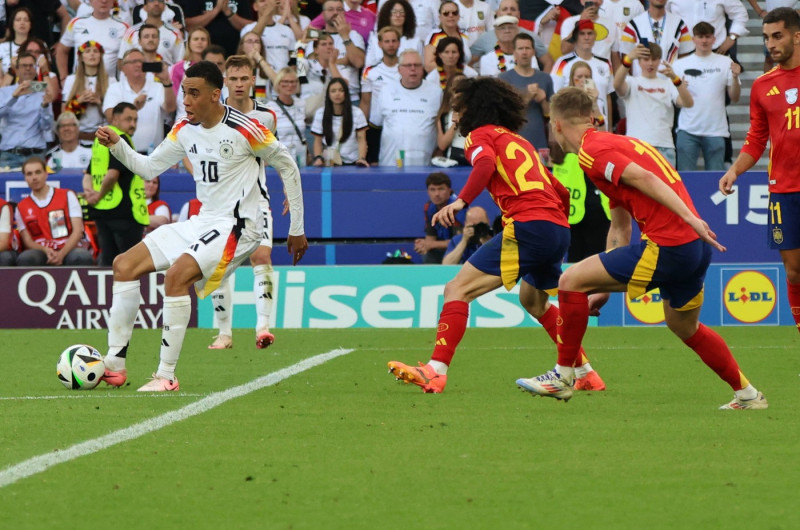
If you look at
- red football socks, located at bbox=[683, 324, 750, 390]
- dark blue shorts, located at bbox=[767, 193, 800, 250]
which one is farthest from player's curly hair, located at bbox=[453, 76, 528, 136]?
dark blue shorts, located at bbox=[767, 193, 800, 250]

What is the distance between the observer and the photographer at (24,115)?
15.8 metres

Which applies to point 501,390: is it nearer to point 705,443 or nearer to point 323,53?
point 705,443

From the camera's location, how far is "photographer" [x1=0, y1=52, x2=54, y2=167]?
1579cm

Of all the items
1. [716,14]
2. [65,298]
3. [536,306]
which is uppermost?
[716,14]

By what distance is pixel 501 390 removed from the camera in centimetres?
806

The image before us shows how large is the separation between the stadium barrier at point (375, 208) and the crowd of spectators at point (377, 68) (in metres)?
0.57

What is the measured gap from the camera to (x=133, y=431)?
620 cm

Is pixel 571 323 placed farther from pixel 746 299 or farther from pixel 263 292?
pixel 746 299

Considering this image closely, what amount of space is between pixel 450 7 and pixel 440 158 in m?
1.91

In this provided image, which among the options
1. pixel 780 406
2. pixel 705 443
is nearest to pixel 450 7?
pixel 780 406

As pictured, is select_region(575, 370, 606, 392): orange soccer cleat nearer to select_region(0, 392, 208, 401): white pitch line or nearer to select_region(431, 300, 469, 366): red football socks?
select_region(431, 300, 469, 366): red football socks

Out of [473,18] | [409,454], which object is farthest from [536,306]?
[473,18]

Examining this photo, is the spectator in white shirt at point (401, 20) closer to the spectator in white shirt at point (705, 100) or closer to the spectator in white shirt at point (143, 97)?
the spectator in white shirt at point (143, 97)

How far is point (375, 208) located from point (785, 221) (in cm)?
726
